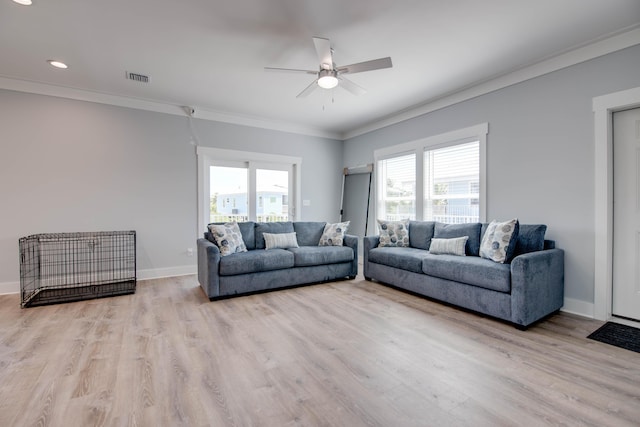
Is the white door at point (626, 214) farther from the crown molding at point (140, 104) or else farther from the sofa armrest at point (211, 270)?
the crown molding at point (140, 104)

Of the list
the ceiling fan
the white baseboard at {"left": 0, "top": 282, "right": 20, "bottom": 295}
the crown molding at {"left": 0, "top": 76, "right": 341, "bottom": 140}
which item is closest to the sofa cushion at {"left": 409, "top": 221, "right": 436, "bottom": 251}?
the ceiling fan

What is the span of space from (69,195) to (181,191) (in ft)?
4.73

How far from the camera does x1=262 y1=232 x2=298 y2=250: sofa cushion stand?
4.38m

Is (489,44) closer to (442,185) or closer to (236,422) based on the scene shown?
(442,185)

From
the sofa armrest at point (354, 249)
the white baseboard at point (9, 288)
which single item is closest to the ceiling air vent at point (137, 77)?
the white baseboard at point (9, 288)

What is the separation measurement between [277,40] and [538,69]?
117 inches

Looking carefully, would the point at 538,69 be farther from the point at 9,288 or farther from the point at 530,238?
the point at 9,288

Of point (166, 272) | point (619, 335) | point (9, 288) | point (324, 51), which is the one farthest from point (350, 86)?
point (9, 288)

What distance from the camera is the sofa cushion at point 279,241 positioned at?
4379 millimetres

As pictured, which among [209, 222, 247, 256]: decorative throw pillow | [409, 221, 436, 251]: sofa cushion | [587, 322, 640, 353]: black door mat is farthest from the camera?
[409, 221, 436, 251]: sofa cushion

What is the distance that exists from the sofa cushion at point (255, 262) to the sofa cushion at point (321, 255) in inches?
5.3

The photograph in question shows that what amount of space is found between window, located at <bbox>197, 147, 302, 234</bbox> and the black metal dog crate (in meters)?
1.23

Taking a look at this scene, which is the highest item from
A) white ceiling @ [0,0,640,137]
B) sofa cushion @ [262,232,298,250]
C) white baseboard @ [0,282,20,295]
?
white ceiling @ [0,0,640,137]

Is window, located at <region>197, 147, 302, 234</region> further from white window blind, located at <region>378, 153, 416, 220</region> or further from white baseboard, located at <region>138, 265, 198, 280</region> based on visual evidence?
white window blind, located at <region>378, 153, 416, 220</region>
